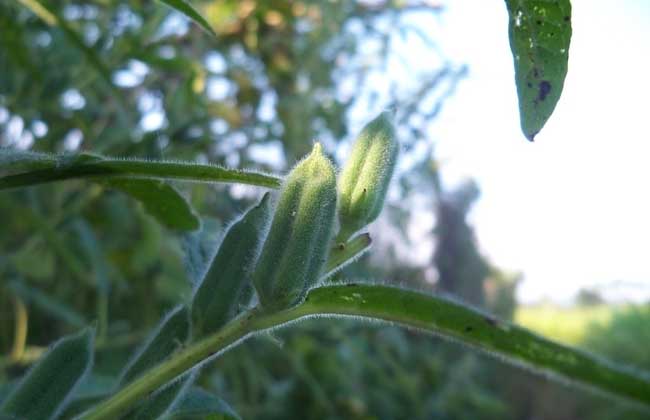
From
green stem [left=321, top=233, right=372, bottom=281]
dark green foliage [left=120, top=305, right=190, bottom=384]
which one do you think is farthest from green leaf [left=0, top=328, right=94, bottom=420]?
green stem [left=321, top=233, right=372, bottom=281]

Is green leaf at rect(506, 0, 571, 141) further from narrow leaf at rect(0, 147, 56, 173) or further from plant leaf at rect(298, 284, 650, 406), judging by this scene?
narrow leaf at rect(0, 147, 56, 173)

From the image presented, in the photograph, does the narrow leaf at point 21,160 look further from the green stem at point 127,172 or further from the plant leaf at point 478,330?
the plant leaf at point 478,330

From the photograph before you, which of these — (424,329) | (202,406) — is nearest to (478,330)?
(424,329)

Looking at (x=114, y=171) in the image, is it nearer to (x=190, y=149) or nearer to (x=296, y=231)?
(x=296, y=231)

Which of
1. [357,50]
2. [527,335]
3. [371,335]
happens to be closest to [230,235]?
[527,335]

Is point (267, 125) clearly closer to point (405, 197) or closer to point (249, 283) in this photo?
point (405, 197)
